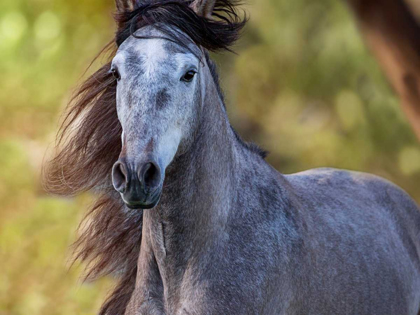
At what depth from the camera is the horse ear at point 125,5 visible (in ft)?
10.4

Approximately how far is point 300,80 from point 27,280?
14.6 ft

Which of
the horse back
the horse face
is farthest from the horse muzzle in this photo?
the horse back

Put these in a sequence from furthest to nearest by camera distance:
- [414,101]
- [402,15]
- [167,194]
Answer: [414,101], [402,15], [167,194]

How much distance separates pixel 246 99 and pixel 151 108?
25.9 feet

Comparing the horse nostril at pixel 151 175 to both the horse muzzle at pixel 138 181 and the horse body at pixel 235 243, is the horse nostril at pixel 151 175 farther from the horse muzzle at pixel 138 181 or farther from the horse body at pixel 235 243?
the horse body at pixel 235 243

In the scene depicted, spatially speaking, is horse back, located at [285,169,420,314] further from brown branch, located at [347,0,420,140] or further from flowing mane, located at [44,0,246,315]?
brown branch, located at [347,0,420,140]

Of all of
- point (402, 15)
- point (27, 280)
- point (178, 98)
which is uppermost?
point (402, 15)

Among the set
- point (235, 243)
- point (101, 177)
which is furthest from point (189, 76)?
point (101, 177)

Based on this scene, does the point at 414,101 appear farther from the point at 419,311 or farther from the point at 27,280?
the point at 27,280

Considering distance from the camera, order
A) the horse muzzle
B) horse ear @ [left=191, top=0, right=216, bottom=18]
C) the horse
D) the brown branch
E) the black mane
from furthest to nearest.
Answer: the brown branch, horse ear @ [left=191, top=0, right=216, bottom=18], the black mane, the horse, the horse muzzle

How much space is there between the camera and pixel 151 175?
103 inches

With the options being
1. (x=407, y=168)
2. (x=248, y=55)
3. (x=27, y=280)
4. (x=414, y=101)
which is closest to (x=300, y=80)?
(x=248, y=55)

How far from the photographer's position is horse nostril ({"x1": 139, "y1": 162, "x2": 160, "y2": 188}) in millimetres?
2565

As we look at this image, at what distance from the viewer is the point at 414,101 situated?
4523 millimetres
